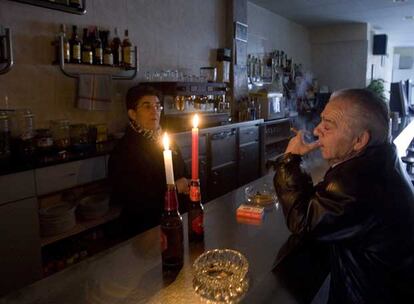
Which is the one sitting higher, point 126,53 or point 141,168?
point 126,53

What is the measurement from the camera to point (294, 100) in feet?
23.3

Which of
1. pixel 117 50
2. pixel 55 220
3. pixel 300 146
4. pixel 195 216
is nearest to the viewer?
pixel 195 216

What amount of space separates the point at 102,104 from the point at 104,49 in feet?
1.66

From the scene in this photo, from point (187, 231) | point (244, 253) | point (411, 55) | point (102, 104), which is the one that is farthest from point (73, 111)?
point (411, 55)

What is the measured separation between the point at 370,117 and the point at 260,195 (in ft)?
2.04

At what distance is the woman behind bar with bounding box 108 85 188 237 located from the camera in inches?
84.8

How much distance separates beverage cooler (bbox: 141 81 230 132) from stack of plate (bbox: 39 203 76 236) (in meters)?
1.20

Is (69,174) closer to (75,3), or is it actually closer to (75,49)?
(75,49)

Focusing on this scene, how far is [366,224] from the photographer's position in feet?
3.45

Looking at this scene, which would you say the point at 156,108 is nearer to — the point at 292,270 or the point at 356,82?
the point at 292,270

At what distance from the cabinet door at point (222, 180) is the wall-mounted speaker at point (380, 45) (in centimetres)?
555

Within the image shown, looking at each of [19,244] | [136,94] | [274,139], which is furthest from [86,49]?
[274,139]

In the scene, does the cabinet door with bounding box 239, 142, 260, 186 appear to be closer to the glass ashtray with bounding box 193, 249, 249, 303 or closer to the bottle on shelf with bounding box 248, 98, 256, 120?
the bottle on shelf with bounding box 248, 98, 256, 120

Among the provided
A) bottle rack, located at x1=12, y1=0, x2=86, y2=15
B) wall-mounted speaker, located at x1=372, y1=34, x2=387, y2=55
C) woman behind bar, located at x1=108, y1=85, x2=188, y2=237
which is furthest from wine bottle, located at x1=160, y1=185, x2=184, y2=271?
wall-mounted speaker, located at x1=372, y1=34, x2=387, y2=55
